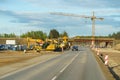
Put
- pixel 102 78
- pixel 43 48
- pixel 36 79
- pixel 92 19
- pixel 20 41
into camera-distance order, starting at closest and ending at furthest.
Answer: pixel 36 79 → pixel 102 78 → pixel 43 48 → pixel 92 19 → pixel 20 41

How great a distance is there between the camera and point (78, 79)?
2114 cm

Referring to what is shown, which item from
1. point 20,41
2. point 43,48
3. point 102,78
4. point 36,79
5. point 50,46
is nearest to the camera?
point 36,79

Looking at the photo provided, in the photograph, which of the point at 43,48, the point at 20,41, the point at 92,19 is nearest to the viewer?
the point at 43,48

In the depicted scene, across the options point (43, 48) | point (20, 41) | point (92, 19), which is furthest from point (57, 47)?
point (20, 41)

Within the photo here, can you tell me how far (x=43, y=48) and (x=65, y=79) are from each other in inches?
3022

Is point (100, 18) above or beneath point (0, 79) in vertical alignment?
above

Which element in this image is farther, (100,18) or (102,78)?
(100,18)

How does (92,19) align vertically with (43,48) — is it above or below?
above

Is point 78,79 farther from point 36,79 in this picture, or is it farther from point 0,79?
point 0,79

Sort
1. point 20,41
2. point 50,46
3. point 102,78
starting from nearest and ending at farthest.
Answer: point 102,78 < point 50,46 < point 20,41

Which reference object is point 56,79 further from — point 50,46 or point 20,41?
point 20,41

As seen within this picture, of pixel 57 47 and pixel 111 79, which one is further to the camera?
pixel 57 47

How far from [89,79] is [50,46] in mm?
70655

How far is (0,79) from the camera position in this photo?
68.3 ft
